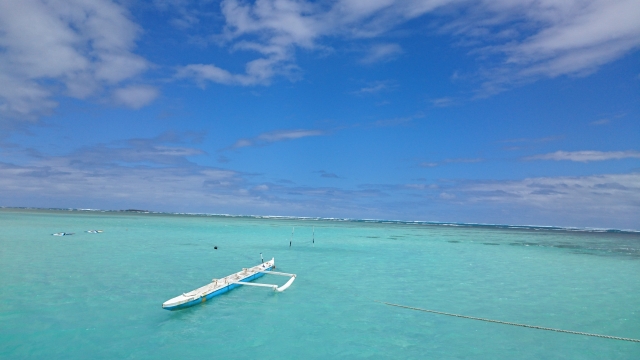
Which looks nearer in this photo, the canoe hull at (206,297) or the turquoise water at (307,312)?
the turquoise water at (307,312)

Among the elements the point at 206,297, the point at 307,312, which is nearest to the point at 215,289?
the point at 206,297

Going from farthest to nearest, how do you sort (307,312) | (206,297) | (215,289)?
(215,289) → (206,297) → (307,312)

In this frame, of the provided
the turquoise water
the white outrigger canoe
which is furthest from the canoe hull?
the turquoise water

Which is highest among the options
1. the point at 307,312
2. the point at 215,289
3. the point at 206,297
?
the point at 215,289

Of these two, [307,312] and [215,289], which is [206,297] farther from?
[307,312]

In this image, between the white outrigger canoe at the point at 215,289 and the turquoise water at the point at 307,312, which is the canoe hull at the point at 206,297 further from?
the turquoise water at the point at 307,312

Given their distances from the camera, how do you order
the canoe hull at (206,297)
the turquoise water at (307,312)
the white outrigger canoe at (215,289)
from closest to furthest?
the turquoise water at (307,312) → the canoe hull at (206,297) → the white outrigger canoe at (215,289)

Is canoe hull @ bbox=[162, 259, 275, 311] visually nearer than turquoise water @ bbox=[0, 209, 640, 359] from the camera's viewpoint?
No

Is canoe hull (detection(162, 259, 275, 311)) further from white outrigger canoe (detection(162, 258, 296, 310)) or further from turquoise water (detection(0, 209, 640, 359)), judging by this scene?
turquoise water (detection(0, 209, 640, 359))

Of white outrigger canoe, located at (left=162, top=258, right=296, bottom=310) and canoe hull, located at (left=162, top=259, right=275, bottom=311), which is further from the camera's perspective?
white outrigger canoe, located at (left=162, top=258, right=296, bottom=310)

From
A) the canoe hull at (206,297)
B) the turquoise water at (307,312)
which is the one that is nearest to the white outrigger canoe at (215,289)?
the canoe hull at (206,297)

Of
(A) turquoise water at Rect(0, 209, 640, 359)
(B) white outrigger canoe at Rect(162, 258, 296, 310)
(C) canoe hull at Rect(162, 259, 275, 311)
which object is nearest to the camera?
(A) turquoise water at Rect(0, 209, 640, 359)

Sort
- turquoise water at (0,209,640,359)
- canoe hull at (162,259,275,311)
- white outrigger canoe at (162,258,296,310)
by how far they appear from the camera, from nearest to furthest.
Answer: turquoise water at (0,209,640,359)
canoe hull at (162,259,275,311)
white outrigger canoe at (162,258,296,310)

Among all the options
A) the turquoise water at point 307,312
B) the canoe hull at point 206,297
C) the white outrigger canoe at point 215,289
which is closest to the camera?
the turquoise water at point 307,312
